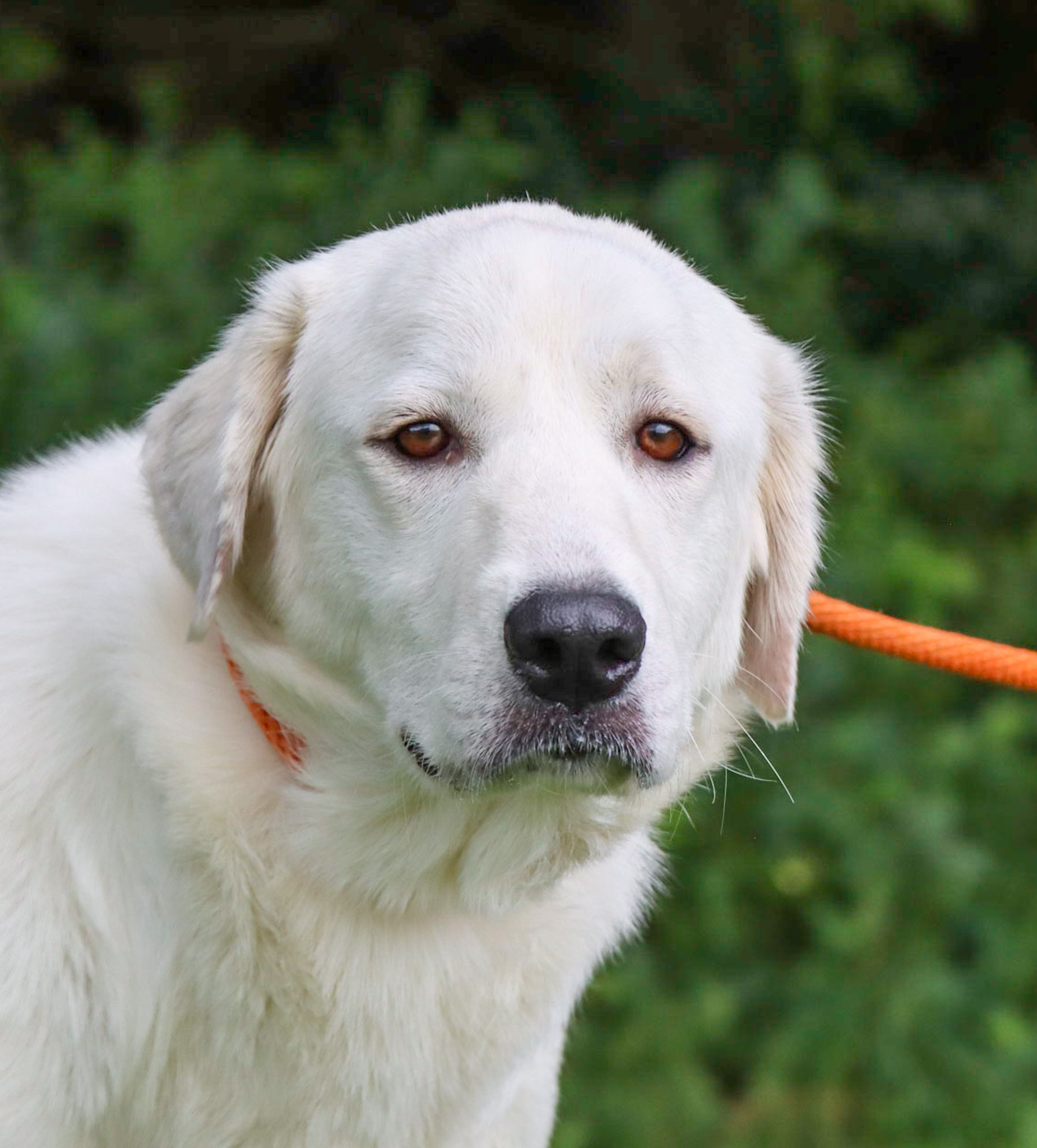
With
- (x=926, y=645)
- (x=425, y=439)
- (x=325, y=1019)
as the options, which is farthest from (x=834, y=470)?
(x=325, y=1019)

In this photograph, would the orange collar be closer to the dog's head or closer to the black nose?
the dog's head

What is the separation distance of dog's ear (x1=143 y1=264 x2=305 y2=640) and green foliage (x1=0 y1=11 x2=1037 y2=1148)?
90.1 inches

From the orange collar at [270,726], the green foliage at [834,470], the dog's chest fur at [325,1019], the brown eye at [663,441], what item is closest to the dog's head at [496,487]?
the brown eye at [663,441]

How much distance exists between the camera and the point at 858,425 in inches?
291

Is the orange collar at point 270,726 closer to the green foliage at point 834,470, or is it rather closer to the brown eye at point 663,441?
the brown eye at point 663,441

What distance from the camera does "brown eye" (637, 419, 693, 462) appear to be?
2.84 m

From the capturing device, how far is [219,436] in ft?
9.46

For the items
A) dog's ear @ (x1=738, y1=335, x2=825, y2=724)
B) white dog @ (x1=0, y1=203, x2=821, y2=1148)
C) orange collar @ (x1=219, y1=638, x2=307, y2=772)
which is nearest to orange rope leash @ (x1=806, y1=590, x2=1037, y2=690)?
dog's ear @ (x1=738, y1=335, x2=825, y2=724)

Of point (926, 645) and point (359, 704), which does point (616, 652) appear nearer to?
point (359, 704)

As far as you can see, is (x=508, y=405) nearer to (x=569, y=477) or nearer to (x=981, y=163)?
(x=569, y=477)

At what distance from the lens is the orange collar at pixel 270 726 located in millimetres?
2922

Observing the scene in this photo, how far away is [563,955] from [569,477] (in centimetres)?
98

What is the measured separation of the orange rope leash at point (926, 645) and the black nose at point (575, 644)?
3.15ft

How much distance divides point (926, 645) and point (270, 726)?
138cm
